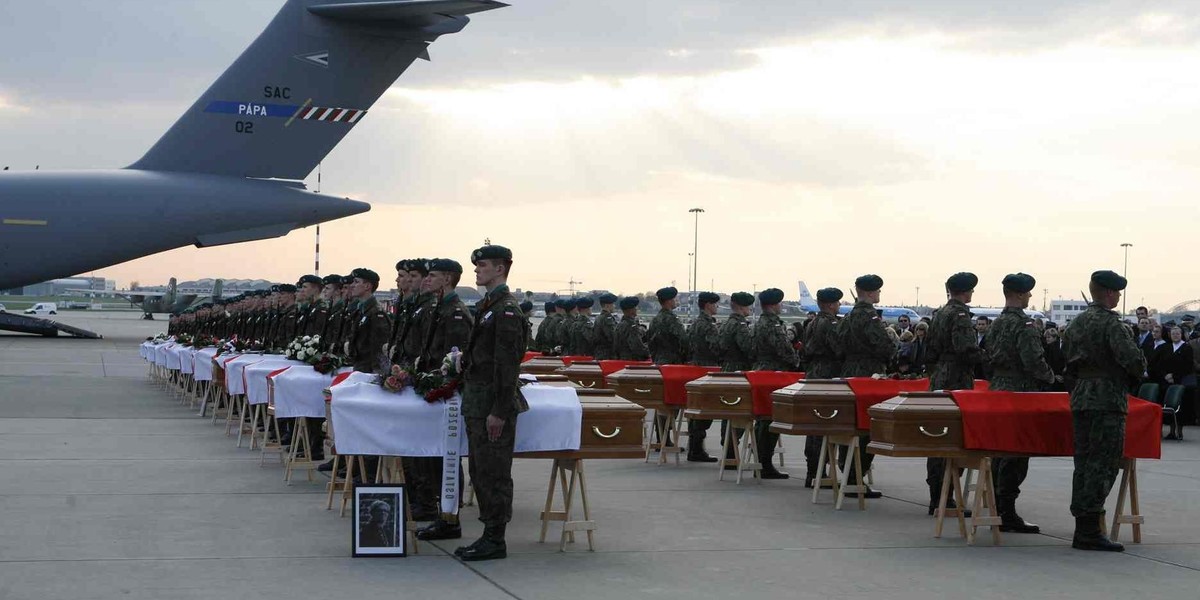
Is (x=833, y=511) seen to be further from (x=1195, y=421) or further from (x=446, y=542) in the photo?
(x=1195, y=421)

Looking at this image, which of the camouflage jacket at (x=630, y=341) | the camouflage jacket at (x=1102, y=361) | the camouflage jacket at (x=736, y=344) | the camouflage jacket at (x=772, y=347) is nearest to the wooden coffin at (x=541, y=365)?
the camouflage jacket at (x=630, y=341)

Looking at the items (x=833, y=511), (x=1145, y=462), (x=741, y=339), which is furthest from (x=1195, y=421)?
(x=833, y=511)

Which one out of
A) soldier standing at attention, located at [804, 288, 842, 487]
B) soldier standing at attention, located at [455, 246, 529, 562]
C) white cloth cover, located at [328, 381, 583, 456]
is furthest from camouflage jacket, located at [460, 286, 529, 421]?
soldier standing at attention, located at [804, 288, 842, 487]

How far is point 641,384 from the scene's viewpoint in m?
12.8

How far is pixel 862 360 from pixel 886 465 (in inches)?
95.4

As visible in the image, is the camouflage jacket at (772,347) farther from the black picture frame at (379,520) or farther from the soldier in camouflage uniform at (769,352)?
the black picture frame at (379,520)

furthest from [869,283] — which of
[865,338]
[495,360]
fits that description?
[495,360]

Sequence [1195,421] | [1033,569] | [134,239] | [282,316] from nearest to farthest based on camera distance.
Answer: [1033,569] < [282,316] < [1195,421] < [134,239]

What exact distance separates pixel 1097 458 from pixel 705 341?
21.3 ft

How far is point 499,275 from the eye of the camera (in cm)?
743

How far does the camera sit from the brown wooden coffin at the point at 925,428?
8172 mm

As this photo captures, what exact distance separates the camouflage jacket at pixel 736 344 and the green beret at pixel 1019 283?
4112mm

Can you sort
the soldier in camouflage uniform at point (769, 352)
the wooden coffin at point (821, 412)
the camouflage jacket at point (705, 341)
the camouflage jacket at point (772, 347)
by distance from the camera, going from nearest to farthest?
the wooden coffin at point (821, 412)
the soldier in camouflage uniform at point (769, 352)
the camouflage jacket at point (772, 347)
the camouflage jacket at point (705, 341)

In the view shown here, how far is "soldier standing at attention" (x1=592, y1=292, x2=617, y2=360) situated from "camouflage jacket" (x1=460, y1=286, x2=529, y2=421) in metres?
9.75
